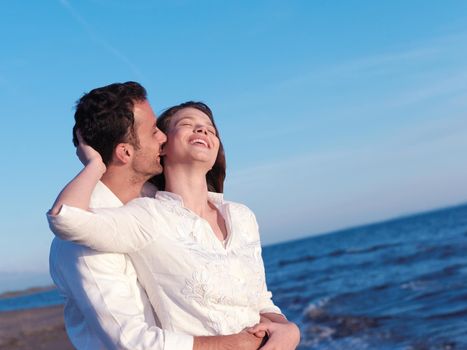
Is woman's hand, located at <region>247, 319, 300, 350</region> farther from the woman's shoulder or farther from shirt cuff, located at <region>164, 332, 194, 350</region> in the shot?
the woman's shoulder

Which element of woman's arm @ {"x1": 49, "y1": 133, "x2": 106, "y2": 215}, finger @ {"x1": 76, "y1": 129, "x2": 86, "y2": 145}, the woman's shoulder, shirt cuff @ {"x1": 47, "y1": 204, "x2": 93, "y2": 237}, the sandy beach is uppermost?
finger @ {"x1": 76, "y1": 129, "x2": 86, "y2": 145}

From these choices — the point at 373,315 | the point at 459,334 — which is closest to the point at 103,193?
the point at 459,334

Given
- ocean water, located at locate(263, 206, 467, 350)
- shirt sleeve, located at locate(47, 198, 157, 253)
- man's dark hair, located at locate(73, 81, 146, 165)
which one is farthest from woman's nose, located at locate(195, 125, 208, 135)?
ocean water, located at locate(263, 206, 467, 350)

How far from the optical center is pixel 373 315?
14.6 meters

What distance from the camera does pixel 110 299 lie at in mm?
3043

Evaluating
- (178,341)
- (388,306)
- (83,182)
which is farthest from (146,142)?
(388,306)

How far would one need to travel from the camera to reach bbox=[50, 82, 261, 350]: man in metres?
3.06

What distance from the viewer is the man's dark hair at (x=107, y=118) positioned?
3.40 m

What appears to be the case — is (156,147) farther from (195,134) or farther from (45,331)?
(45,331)

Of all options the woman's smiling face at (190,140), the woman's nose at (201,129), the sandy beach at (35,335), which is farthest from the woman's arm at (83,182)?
the sandy beach at (35,335)

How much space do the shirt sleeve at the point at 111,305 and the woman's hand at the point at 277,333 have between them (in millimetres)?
453

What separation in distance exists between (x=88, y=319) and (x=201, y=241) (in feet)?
2.16

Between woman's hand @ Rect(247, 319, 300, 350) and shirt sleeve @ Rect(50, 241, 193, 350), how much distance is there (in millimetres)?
453

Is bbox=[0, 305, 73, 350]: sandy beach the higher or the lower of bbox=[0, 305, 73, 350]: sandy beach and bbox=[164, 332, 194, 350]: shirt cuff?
the lower
